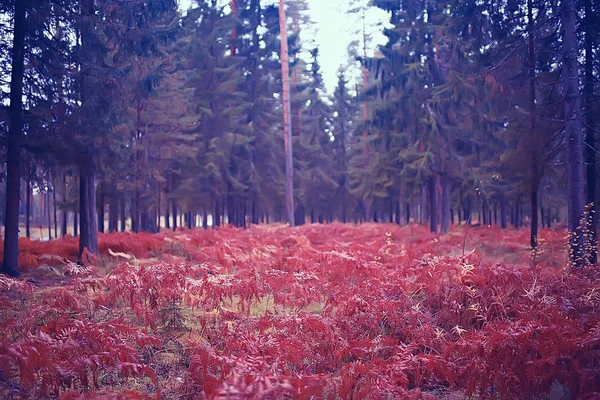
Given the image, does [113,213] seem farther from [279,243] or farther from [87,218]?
[279,243]

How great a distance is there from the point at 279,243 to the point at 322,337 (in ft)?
32.8

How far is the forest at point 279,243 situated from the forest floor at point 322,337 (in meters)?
0.03

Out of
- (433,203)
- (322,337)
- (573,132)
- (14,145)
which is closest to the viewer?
(322,337)

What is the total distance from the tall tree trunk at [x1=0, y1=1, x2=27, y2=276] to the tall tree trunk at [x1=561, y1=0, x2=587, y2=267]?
12.2m

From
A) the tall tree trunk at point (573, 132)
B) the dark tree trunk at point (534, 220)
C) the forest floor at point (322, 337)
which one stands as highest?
the tall tree trunk at point (573, 132)

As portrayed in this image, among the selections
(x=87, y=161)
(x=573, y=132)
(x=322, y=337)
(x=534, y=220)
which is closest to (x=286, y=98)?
(x=534, y=220)

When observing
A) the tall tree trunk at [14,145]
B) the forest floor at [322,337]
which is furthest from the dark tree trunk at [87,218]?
the forest floor at [322,337]

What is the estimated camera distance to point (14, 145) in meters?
11.2

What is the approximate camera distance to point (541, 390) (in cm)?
437

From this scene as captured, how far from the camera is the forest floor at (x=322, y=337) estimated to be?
4266 mm

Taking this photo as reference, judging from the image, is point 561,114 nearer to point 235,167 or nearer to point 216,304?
point 216,304

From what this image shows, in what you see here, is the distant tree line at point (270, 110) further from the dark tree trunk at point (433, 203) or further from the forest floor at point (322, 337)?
the forest floor at point (322, 337)

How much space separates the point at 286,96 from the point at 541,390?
25.0 m

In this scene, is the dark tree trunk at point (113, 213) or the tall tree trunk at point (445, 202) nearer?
the tall tree trunk at point (445, 202)
